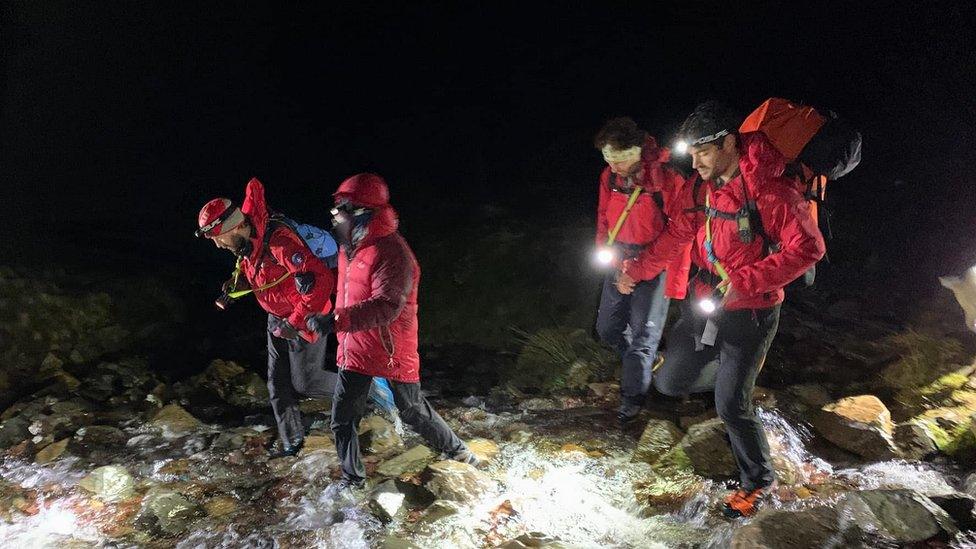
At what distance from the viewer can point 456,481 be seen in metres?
4.04

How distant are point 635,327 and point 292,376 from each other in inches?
119

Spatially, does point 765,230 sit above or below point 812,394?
above

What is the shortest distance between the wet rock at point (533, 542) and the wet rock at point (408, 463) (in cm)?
123

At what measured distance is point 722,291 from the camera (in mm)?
3379

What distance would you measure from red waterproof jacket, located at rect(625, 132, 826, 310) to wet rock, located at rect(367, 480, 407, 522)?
2648 mm

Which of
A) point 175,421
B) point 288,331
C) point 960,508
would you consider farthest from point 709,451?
point 175,421

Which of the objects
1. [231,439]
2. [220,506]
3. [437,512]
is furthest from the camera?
[231,439]

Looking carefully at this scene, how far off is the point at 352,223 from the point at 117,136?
100 feet

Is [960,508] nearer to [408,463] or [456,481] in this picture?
[456,481]

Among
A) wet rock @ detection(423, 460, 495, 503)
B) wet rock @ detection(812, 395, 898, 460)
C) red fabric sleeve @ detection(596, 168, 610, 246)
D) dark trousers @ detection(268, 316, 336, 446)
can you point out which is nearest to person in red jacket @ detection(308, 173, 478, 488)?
wet rock @ detection(423, 460, 495, 503)

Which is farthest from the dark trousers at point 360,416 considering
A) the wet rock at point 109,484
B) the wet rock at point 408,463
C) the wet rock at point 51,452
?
the wet rock at point 51,452

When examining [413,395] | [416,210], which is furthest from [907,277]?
[416,210]

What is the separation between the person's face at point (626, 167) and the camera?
420cm

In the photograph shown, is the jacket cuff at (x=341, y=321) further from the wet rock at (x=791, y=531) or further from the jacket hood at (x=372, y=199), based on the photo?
the wet rock at (x=791, y=531)
